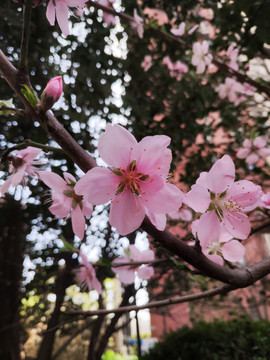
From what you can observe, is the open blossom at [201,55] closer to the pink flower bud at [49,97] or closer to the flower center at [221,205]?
the flower center at [221,205]

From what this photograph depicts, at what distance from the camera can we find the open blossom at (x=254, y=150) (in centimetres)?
194

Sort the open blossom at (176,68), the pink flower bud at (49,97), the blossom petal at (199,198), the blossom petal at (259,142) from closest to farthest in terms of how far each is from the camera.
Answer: the pink flower bud at (49,97) < the blossom petal at (199,198) < the blossom petal at (259,142) < the open blossom at (176,68)

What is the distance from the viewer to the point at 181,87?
224 centimetres

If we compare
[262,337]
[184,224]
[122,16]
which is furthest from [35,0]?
[262,337]

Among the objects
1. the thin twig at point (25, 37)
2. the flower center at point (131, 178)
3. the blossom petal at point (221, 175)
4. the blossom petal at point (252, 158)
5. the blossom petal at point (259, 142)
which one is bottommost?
the flower center at point (131, 178)

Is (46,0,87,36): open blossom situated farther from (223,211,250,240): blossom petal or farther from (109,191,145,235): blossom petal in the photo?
(223,211,250,240): blossom petal

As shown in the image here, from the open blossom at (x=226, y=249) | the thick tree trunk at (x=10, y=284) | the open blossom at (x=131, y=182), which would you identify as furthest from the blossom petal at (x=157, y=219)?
the thick tree trunk at (x=10, y=284)

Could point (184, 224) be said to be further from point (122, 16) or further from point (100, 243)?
point (122, 16)

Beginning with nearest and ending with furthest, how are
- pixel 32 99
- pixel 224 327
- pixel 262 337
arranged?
1. pixel 32 99
2. pixel 262 337
3. pixel 224 327

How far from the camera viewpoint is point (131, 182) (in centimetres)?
56

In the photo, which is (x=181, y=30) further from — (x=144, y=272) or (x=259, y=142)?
(x=144, y=272)

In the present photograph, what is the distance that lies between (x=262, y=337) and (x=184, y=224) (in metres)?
1.03

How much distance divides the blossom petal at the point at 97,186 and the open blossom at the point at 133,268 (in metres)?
0.71

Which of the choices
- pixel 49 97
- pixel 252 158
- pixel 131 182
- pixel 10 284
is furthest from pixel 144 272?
pixel 10 284
